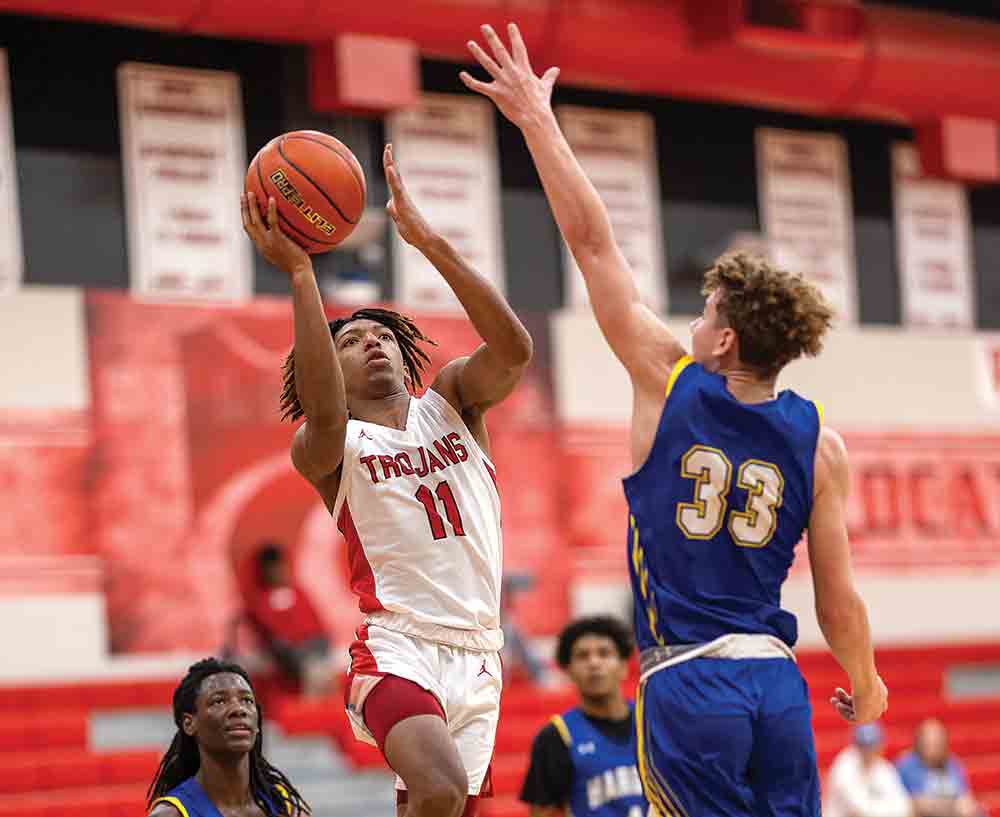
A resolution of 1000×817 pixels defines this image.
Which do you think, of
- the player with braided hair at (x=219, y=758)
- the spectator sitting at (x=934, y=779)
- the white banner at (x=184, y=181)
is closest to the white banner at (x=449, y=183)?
the white banner at (x=184, y=181)

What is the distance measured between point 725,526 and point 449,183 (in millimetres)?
10003

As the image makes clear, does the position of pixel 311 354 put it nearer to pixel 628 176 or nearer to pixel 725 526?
pixel 725 526

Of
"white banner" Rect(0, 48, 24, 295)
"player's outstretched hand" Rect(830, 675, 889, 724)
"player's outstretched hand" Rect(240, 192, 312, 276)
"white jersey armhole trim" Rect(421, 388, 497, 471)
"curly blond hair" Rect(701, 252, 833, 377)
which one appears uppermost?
"white banner" Rect(0, 48, 24, 295)

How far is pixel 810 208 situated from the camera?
50.6 ft

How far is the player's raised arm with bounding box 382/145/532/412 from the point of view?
453 centimetres

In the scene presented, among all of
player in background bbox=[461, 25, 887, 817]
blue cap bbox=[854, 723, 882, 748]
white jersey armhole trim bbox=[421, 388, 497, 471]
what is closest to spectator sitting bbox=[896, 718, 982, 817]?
blue cap bbox=[854, 723, 882, 748]

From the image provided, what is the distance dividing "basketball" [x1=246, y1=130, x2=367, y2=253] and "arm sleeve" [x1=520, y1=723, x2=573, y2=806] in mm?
2200

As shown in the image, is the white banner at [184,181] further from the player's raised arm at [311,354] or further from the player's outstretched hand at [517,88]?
the player's outstretched hand at [517,88]

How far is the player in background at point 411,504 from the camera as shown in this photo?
4.33 metres

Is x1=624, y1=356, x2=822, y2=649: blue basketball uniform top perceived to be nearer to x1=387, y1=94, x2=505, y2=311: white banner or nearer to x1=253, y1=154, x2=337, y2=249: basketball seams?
x1=253, y1=154, x2=337, y2=249: basketball seams

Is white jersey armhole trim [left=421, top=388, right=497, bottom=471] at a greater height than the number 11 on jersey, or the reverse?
white jersey armhole trim [left=421, top=388, right=497, bottom=471]

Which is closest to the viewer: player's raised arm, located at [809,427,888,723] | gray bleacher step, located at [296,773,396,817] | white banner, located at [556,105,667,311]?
player's raised arm, located at [809,427,888,723]

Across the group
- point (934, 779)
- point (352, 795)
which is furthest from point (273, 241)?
point (934, 779)

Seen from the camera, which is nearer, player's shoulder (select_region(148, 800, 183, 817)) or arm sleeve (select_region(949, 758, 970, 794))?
player's shoulder (select_region(148, 800, 183, 817))
